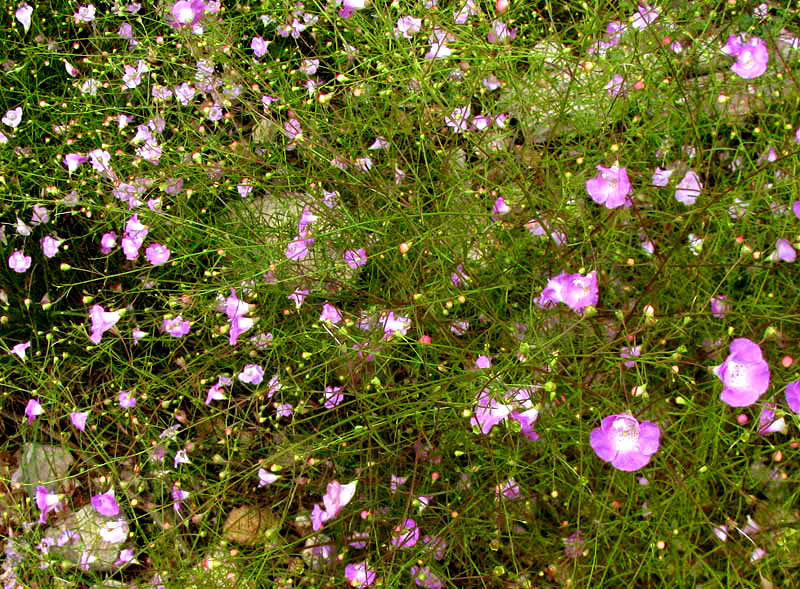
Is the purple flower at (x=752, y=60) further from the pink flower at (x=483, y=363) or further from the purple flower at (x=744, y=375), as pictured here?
the pink flower at (x=483, y=363)

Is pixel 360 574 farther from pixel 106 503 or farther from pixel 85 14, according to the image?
pixel 85 14

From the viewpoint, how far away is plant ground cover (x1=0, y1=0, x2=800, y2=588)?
1.71 m

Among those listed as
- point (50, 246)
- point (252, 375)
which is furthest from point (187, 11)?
point (252, 375)

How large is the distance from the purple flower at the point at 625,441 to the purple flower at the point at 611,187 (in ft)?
1.78

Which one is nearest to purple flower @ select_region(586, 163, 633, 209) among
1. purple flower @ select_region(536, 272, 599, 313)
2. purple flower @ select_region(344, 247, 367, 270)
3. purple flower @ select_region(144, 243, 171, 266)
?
purple flower @ select_region(536, 272, 599, 313)

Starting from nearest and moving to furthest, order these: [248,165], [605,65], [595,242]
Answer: [595,242]
[605,65]
[248,165]

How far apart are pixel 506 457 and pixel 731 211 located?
3.13 feet

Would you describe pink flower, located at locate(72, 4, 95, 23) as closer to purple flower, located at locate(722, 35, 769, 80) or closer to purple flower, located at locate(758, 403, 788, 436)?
purple flower, located at locate(722, 35, 769, 80)

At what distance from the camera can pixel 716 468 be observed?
172 cm

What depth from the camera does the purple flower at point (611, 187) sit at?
5.38 ft

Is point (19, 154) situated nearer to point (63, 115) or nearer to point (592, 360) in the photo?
point (63, 115)

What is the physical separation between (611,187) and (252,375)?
1142 mm

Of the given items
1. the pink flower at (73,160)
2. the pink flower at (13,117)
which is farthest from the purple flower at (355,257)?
the pink flower at (13,117)

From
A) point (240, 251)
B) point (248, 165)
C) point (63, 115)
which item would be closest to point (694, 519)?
point (240, 251)
